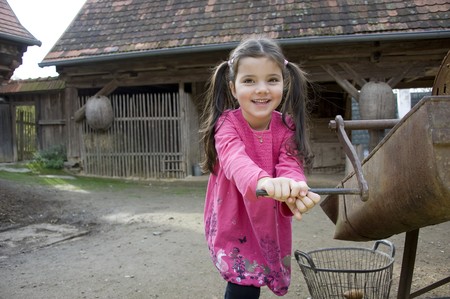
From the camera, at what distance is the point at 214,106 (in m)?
2.03

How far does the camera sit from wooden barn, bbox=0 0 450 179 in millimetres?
7848

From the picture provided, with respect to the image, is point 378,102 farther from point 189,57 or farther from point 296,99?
point 296,99

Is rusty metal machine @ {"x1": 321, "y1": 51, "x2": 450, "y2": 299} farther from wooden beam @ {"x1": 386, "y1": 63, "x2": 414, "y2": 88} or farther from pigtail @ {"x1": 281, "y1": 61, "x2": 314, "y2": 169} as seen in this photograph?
wooden beam @ {"x1": 386, "y1": 63, "x2": 414, "y2": 88}

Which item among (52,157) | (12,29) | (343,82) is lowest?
(52,157)

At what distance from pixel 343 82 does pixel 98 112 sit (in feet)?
16.7

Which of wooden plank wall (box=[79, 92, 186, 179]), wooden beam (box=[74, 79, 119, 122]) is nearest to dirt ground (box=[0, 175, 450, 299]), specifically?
wooden plank wall (box=[79, 92, 186, 179])

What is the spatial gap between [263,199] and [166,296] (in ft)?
5.74

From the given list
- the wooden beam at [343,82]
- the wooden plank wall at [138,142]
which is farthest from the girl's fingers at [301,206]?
the wooden plank wall at [138,142]

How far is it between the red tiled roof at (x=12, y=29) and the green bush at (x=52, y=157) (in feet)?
14.8

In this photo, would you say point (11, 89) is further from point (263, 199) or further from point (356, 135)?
point (263, 199)

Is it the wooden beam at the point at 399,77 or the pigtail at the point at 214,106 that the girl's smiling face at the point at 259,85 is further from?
the wooden beam at the point at 399,77

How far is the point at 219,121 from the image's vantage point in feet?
6.20

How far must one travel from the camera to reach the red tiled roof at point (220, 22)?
25.3 ft

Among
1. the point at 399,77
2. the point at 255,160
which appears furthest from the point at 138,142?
the point at 255,160
